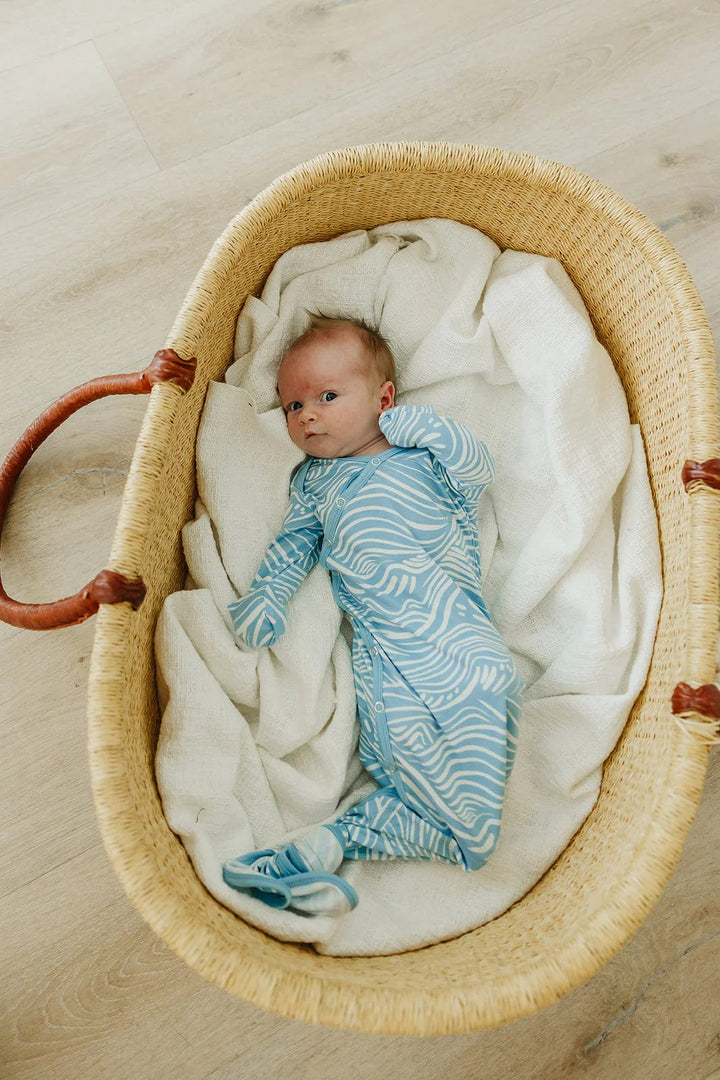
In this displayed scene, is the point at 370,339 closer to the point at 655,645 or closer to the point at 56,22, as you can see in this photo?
the point at 655,645

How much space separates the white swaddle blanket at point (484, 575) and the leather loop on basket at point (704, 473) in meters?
0.14

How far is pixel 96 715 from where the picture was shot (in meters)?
0.82

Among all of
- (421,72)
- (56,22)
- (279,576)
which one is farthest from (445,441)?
(56,22)

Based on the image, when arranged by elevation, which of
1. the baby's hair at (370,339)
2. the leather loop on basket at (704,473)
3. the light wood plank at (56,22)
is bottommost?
the leather loop on basket at (704,473)

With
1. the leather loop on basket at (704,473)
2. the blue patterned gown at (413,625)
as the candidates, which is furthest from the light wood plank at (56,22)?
the leather loop on basket at (704,473)

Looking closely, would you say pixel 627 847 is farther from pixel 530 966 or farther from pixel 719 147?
pixel 719 147

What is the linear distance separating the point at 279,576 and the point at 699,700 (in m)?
0.52

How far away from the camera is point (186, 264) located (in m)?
1.32

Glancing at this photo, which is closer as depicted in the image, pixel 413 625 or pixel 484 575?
pixel 413 625

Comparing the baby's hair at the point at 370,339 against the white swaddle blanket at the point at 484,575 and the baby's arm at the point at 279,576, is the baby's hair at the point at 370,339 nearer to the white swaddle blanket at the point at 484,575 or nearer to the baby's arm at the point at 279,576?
the white swaddle blanket at the point at 484,575

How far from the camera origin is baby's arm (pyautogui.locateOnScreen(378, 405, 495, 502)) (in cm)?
107

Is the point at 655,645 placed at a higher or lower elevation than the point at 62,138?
lower

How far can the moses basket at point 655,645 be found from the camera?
771 mm

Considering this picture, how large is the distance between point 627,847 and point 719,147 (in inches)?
47.6
